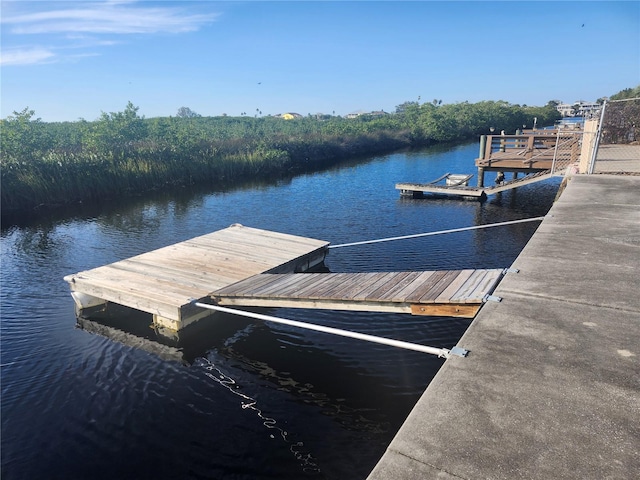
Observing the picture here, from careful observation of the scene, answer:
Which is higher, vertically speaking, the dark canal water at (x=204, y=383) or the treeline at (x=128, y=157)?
the treeline at (x=128, y=157)

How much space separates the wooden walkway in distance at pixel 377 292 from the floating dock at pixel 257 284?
0.02 m

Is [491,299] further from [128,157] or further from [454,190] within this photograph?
[128,157]

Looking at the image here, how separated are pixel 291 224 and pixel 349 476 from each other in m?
13.1

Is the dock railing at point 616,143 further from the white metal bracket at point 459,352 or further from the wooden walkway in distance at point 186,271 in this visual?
the white metal bracket at point 459,352

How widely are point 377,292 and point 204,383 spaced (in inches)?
133

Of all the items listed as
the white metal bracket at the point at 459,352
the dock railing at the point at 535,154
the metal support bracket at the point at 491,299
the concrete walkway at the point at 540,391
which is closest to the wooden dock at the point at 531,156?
the dock railing at the point at 535,154

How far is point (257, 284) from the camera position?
9031 mm

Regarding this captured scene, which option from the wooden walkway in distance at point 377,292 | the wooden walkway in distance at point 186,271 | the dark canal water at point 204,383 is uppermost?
the wooden walkway in distance at point 377,292

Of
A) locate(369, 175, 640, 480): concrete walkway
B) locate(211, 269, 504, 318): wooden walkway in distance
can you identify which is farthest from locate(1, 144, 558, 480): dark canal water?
locate(369, 175, 640, 480): concrete walkway

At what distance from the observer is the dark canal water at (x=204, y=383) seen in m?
5.71

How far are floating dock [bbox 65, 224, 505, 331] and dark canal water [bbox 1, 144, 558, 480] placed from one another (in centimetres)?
76

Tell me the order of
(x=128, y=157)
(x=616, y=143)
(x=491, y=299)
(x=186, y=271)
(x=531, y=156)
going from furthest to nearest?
(x=128, y=157) → (x=616, y=143) → (x=531, y=156) → (x=186, y=271) → (x=491, y=299)

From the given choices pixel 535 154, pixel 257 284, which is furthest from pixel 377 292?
pixel 535 154

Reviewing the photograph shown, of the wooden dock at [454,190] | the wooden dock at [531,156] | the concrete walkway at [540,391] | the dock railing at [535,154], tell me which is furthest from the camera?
the wooden dock at [454,190]
